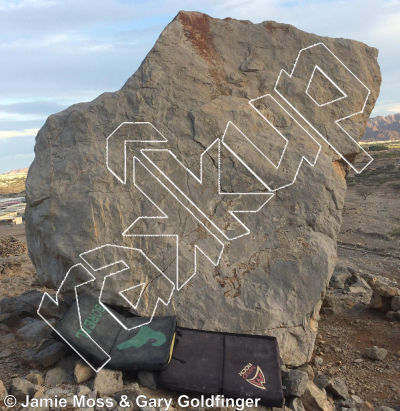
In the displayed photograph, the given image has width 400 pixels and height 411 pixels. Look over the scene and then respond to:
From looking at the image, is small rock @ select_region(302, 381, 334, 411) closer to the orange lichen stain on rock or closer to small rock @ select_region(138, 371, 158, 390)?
small rock @ select_region(138, 371, 158, 390)

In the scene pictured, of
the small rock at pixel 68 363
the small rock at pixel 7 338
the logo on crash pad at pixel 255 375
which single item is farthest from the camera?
the small rock at pixel 7 338

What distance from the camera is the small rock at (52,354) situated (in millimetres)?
3271

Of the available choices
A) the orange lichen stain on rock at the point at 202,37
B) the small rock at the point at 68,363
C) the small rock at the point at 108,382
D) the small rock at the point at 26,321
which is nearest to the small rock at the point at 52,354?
the small rock at the point at 68,363

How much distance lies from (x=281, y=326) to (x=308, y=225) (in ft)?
3.13

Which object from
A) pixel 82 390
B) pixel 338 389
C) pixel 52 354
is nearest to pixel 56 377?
pixel 52 354

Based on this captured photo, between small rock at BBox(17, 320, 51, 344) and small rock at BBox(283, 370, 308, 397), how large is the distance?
90.7 inches

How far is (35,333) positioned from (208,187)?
221 cm

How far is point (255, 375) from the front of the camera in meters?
2.98

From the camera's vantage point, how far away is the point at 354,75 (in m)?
4.29

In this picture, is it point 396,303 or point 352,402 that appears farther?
point 396,303

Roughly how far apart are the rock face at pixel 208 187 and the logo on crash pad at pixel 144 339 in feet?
1.10

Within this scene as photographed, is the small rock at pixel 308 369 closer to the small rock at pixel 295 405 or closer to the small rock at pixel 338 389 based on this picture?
the small rock at pixel 338 389

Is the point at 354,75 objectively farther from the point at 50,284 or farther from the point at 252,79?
the point at 50,284

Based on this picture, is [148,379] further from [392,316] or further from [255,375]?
[392,316]
